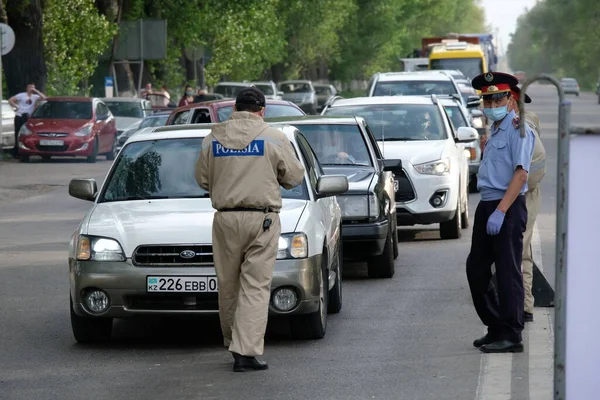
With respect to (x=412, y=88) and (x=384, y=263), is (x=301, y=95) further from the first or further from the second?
(x=384, y=263)

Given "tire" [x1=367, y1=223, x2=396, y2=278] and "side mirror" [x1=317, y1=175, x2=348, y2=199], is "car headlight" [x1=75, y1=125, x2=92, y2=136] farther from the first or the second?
"side mirror" [x1=317, y1=175, x2=348, y2=199]

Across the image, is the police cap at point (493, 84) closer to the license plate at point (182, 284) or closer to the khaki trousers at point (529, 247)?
the khaki trousers at point (529, 247)

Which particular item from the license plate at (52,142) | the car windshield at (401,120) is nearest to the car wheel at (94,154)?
the license plate at (52,142)

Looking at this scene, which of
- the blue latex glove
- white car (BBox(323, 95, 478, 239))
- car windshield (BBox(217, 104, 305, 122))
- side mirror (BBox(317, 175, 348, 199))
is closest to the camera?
the blue latex glove

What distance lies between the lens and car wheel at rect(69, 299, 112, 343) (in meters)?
9.32

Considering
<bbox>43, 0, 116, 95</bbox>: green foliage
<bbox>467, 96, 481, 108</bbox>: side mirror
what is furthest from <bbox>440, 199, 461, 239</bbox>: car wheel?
<bbox>43, 0, 116, 95</bbox>: green foliage

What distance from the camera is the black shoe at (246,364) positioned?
8320 millimetres

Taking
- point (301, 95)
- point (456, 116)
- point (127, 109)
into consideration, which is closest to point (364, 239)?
point (456, 116)

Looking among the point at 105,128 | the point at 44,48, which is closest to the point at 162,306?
the point at 105,128

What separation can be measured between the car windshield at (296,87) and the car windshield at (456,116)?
37940 mm

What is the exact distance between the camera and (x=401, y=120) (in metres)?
16.7

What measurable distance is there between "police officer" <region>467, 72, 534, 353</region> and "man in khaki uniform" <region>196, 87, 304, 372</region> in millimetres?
1231

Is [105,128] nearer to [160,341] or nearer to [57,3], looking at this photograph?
[57,3]

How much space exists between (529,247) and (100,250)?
3.00 metres
